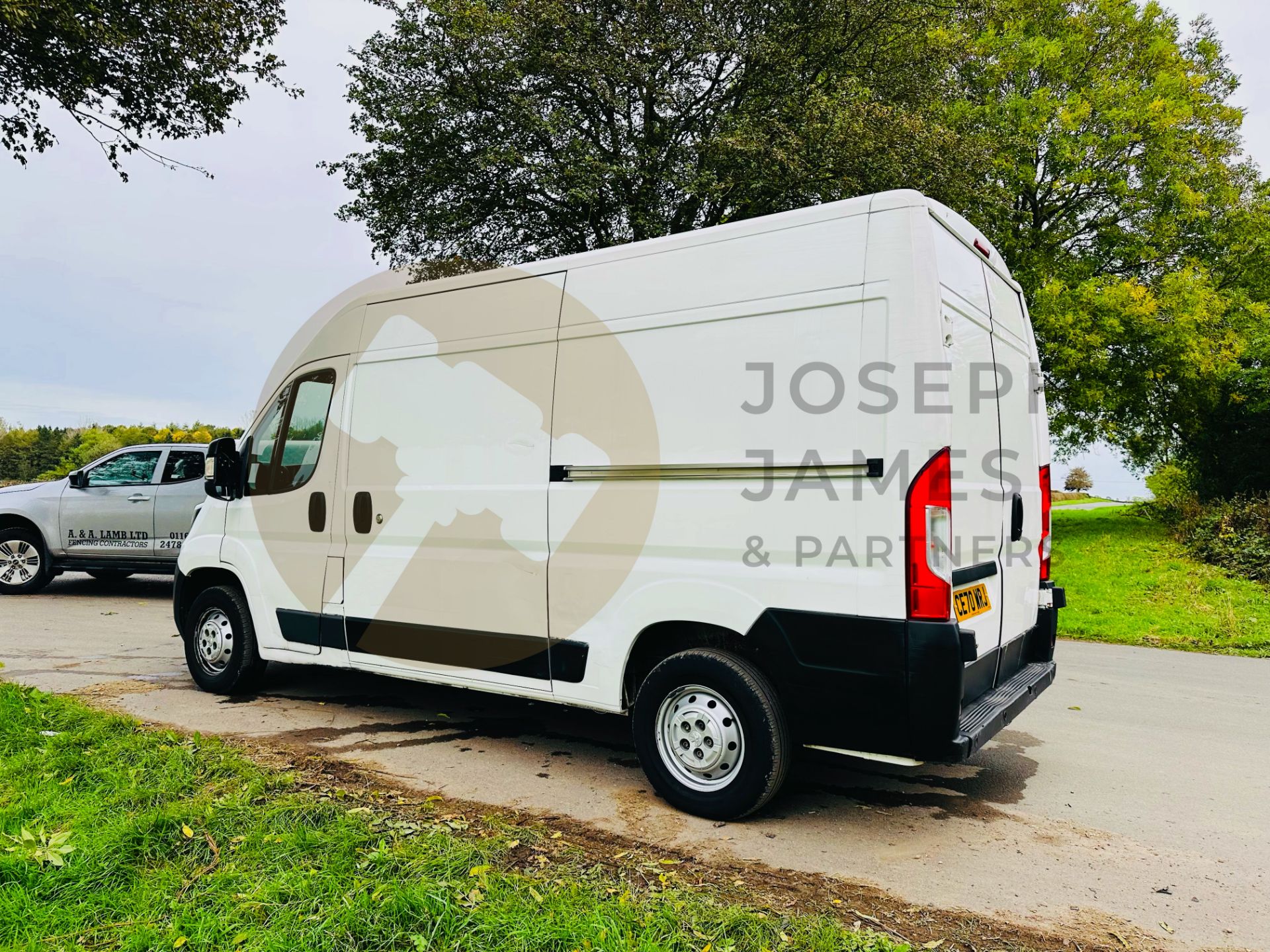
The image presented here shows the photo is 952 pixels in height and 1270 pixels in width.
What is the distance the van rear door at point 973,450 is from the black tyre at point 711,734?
91 centimetres

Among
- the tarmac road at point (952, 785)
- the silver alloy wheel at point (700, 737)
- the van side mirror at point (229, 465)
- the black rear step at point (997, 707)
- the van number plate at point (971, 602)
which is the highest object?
the van side mirror at point (229, 465)

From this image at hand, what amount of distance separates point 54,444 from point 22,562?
157 ft

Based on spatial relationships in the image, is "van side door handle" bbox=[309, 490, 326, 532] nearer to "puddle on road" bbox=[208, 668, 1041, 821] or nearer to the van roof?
the van roof

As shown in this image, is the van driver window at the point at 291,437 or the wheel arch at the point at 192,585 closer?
the van driver window at the point at 291,437

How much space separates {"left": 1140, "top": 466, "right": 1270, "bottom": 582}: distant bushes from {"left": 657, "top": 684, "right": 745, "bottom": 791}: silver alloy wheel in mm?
12215

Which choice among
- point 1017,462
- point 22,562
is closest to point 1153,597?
point 1017,462

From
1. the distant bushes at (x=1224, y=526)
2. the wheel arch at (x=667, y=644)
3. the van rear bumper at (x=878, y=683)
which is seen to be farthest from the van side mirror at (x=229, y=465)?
the distant bushes at (x=1224, y=526)

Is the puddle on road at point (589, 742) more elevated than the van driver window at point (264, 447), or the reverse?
the van driver window at point (264, 447)

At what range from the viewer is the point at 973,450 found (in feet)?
13.3

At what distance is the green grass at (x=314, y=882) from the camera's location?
112 inches

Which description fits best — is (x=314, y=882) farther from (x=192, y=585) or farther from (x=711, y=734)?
(x=192, y=585)

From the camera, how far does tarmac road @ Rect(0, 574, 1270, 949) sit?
347 centimetres

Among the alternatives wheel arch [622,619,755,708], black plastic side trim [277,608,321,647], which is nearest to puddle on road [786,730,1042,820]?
wheel arch [622,619,755,708]

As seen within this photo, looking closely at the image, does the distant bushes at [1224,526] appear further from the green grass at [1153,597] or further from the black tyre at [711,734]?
the black tyre at [711,734]
